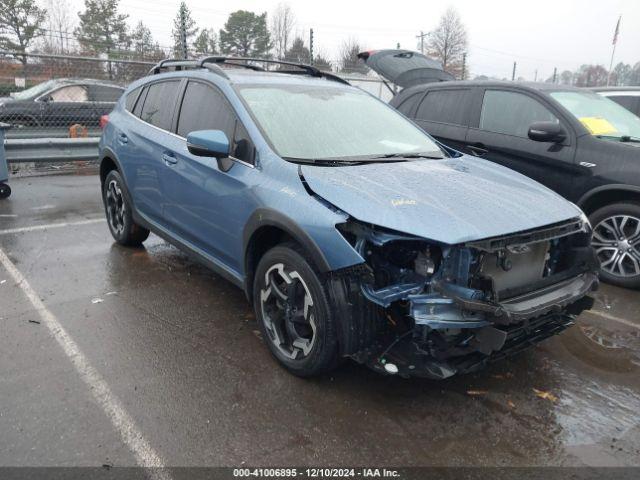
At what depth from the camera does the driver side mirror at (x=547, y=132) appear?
482 cm

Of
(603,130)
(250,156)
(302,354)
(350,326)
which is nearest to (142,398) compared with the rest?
(302,354)

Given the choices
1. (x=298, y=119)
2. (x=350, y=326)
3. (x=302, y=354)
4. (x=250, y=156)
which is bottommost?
(x=302, y=354)

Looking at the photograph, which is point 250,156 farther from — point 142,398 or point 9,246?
point 9,246

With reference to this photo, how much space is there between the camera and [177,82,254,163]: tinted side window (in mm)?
3468

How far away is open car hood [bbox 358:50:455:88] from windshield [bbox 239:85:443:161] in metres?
3.45

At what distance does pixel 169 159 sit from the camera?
4.20 m

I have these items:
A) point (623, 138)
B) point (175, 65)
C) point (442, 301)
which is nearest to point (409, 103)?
point (623, 138)

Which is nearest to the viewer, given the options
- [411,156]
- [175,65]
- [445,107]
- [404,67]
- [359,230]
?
[359,230]

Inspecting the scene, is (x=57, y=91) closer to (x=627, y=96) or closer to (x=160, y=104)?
(x=160, y=104)

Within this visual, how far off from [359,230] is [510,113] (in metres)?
3.63

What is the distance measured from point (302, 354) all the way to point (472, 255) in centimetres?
117

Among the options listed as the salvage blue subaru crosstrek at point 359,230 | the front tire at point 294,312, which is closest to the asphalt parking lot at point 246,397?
the front tire at point 294,312

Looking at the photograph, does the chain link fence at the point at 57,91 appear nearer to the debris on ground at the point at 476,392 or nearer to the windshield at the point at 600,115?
the windshield at the point at 600,115

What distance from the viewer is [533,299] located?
2809 mm
